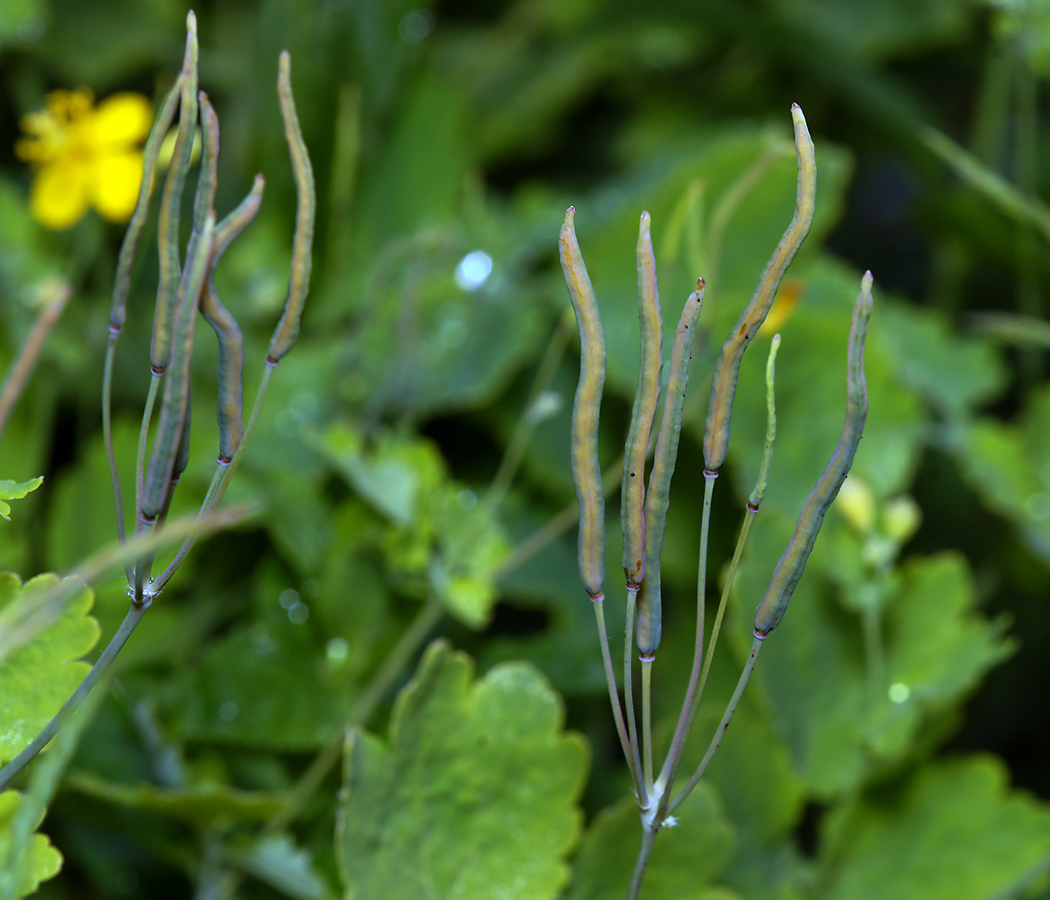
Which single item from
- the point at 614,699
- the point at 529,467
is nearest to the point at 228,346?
the point at 614,699

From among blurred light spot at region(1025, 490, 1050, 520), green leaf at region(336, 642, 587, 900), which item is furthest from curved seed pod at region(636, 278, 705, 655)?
blurred light spot at region(1025, 490, 1050, 520)

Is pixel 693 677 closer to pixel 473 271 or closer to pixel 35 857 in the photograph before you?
pixel 35 857

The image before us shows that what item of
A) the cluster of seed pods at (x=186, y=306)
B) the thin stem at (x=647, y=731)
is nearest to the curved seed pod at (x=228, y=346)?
the cluster of seed pods at (x=186, y=306)

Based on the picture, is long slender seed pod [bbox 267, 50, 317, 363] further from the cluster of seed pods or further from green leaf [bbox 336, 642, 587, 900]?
green leaf [bbox 336, 642, 587, 900]

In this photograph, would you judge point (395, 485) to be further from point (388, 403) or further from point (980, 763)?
point (980, 763)

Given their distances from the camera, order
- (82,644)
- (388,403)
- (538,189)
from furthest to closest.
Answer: (538,189) → (388,403) → (82,644)

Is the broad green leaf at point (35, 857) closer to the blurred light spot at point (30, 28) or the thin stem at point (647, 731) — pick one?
the thin stem at point (647, 731)

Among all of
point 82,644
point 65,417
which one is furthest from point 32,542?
point 82,644

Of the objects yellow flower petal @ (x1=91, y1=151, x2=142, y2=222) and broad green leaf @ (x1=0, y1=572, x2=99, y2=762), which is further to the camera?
yellow flower petal @ (x1=91, y1=151, x2=142, y2=222)

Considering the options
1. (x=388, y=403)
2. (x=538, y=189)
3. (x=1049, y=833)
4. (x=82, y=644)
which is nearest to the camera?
(x=82, y=644)
